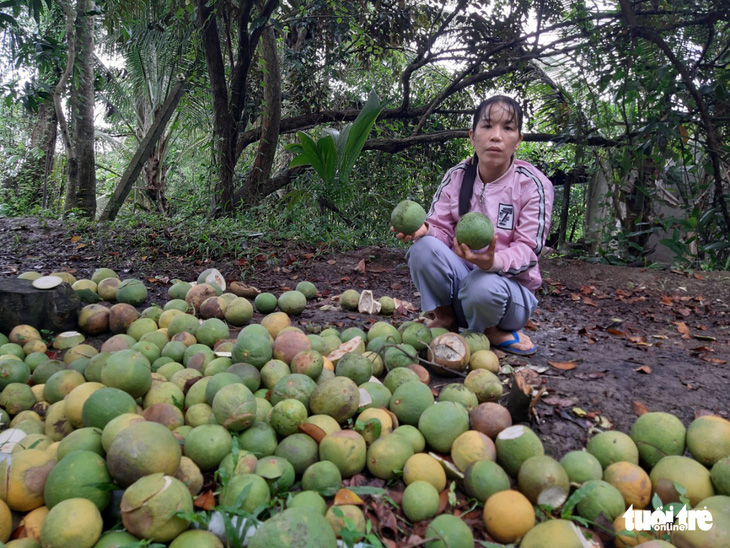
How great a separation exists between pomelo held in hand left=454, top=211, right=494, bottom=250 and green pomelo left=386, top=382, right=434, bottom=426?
0.73 m

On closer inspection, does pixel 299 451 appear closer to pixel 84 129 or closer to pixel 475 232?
pixel 475 232

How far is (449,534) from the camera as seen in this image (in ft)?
4.18

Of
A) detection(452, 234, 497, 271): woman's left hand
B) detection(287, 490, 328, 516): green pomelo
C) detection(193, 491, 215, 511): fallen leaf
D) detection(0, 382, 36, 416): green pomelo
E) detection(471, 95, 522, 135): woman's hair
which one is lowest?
detection(193, 491, 215, 511): fallen leaf

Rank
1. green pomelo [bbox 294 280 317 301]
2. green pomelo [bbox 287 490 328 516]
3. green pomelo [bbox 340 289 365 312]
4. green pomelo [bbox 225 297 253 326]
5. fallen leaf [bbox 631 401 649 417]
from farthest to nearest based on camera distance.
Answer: green pomelo [bbox 294 280 317 301] < green pomelo [bbox 340 289 365 312] < green pomelo [bbox 225 297 253 326] < fallen leaf [bbox 631 401 649 417] < green pomelo [bbox 287 490 328 516]

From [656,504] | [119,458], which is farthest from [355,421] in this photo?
[656,504]

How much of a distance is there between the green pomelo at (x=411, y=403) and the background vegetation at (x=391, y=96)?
3.54 m

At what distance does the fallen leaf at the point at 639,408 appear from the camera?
76.6 inches

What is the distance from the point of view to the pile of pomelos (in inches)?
50.6

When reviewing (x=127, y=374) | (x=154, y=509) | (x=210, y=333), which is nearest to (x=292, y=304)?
(x=210, y=333)

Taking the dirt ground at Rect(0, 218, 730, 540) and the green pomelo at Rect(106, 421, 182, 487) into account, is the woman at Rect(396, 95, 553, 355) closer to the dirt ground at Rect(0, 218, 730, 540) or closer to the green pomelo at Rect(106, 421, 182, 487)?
the dirt ground at Rect(0, 218, 730, 540)

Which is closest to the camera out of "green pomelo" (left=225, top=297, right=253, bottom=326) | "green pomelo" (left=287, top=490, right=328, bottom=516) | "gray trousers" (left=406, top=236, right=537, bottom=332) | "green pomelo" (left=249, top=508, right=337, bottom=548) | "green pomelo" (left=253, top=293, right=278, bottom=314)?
"green pomelo" (left=249, top=508, right=337, bottom=548)

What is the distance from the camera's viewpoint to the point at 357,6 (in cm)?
620

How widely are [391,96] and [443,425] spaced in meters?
6.92

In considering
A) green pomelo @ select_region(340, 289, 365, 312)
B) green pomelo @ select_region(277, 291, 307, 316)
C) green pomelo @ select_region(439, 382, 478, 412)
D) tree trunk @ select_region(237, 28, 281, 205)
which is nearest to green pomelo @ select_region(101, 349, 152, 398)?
green pomelo @ select_region(439, 382, 478, 412)
